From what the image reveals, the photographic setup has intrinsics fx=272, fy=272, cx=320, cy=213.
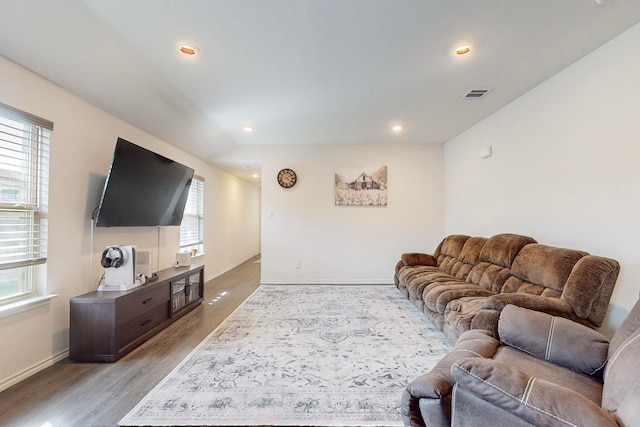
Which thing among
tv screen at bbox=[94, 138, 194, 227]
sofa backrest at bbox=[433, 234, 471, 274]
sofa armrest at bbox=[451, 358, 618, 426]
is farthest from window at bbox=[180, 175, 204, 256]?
sofa armrest at bbox=[451, 358, 618, 426]

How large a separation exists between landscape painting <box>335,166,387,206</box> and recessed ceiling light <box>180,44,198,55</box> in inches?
121

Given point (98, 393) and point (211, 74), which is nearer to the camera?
point (98, 393)

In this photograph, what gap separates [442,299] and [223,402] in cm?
199

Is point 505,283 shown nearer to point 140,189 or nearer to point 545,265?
point 545,265

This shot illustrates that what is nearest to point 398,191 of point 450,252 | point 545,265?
point 450,252

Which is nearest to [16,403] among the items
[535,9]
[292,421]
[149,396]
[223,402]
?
[149,396]

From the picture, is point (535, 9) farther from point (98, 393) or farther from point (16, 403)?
point (16, 403)

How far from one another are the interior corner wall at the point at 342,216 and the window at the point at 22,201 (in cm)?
299

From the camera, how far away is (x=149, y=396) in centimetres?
179

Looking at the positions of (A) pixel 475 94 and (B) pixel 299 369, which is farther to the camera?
(A) pixel 475 94

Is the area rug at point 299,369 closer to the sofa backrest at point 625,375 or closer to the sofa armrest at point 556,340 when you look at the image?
the sofa armrest at point 556,340

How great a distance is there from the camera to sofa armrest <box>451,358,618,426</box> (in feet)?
2.82

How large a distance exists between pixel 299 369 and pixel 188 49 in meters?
2.65

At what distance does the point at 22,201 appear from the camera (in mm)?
2055
